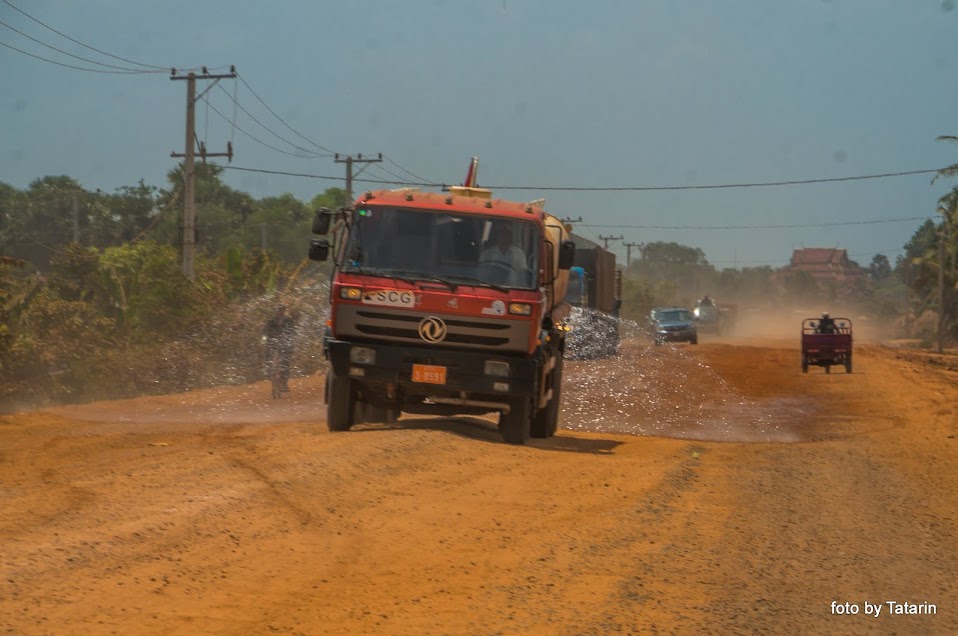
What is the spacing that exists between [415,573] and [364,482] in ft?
9.14

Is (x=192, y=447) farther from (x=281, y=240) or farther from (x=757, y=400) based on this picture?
(x=281, y=240)

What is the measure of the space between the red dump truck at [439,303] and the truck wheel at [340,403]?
0.01 metres

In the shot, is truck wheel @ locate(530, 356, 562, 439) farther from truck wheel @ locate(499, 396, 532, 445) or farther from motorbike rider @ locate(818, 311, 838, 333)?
motorbike rider @ locate(818, 311, 838, 333)

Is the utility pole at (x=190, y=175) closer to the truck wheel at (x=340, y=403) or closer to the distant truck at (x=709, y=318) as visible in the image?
the truck wheel at (x=340, y=403)

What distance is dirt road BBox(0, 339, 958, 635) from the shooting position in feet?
19.5

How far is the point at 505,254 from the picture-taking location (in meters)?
12.9

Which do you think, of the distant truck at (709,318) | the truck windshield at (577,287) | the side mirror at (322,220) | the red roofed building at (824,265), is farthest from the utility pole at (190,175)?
the red roofed building at (824,265)

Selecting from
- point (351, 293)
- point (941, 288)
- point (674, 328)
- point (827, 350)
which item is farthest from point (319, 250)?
point (941, 288)

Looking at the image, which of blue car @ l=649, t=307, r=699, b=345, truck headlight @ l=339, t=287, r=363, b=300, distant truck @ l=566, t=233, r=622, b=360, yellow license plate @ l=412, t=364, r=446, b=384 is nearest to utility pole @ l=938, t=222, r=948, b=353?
blue car @ l=649, t=307, r=699, b=345

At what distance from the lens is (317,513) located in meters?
8.12

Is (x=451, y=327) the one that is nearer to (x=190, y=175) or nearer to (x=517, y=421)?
(x=517, y=421)

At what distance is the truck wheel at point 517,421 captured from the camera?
13141 millimetres

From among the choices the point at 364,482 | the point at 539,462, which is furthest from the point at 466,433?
the point at 364,482

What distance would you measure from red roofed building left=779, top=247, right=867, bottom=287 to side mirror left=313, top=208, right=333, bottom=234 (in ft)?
577
